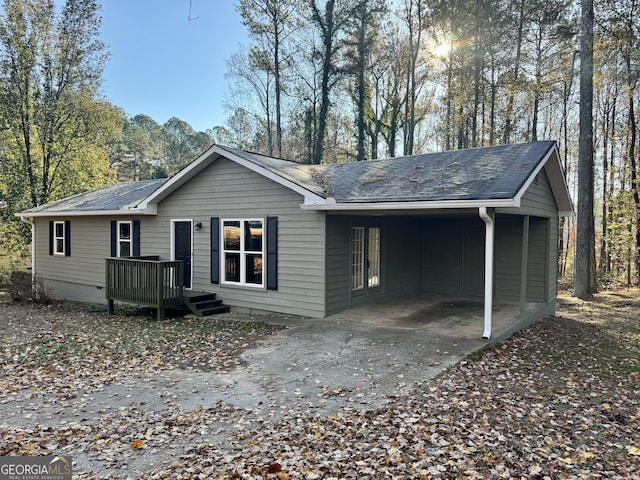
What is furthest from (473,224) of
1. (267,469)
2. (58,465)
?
(58,465)

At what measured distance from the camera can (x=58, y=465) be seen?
349 cm

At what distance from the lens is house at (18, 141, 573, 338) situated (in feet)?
26.4

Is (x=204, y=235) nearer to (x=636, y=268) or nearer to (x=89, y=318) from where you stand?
(x=89, y=318)

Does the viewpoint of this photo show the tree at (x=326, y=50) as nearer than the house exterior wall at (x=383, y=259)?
No

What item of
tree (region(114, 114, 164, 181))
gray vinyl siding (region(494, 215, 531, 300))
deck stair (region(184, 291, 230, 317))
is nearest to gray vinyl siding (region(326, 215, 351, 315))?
deck stair (region(184, 291, 230, 317))

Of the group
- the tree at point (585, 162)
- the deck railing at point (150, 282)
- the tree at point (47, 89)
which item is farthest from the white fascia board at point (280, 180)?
the tree at point (47, 89)

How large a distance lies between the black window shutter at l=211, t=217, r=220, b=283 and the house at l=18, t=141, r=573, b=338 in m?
0.03

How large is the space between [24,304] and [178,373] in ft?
34.3

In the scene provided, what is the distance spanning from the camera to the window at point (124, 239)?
12.4 meters

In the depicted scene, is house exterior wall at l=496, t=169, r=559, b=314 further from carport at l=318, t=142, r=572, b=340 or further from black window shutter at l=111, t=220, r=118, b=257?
black window shutter at l=111, t=220, r=118, b=257

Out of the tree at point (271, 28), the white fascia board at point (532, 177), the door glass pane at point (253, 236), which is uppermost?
the tree at point (271, 28)

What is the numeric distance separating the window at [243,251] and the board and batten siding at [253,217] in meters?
0.17

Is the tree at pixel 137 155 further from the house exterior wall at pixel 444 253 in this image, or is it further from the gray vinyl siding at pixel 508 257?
the gray vinyl siding at pixel 508 257

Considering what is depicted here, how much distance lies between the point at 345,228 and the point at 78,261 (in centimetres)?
954
